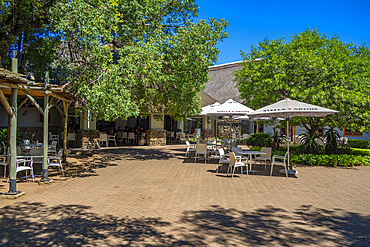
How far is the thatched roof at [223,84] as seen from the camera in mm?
29727

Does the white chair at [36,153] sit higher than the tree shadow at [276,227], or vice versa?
the white chair at [36,153]

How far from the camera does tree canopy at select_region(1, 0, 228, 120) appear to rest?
852 cm

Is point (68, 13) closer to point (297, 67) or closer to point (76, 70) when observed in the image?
point (76, 70)

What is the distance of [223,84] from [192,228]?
2825cm

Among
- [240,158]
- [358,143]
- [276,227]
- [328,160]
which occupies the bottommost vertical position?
[276,227]

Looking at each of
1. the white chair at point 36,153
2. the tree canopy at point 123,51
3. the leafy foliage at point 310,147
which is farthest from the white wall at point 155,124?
the white chair at point 36,153

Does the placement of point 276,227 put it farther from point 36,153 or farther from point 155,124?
point 155,124

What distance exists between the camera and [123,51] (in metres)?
9.32

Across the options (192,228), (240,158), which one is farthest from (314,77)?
(192,228)

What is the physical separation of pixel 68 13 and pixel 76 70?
178cm

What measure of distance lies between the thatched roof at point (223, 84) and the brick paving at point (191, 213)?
22.0 metres

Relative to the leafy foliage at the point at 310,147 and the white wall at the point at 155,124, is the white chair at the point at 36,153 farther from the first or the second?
the white wall at the point at 155,124

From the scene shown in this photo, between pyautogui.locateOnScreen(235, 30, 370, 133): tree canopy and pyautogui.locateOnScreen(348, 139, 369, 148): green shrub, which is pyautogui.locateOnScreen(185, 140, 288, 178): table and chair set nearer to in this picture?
pyautogui.locateOnScreen(235, 30, 370, 133): tree canopy

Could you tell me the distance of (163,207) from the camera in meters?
5.27
